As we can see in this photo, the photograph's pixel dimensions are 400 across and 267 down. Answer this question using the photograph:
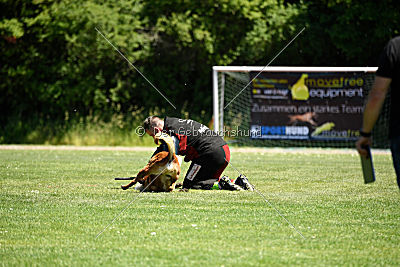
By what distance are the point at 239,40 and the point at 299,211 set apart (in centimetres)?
1873

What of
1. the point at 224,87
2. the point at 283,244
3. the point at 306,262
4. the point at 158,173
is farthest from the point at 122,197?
the point at 224,87

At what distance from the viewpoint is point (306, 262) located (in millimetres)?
5586

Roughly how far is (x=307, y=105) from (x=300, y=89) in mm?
622

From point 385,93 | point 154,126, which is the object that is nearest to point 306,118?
point 154,126

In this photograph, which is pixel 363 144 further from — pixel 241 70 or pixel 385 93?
pixel 241 70

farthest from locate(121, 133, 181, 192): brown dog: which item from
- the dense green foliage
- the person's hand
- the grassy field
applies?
the dense green foliage

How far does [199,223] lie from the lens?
7328mm

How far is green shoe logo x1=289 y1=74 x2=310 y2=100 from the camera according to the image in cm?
2312

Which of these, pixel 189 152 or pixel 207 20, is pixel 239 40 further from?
pixel 189 152

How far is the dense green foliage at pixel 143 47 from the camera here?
25.6 metres

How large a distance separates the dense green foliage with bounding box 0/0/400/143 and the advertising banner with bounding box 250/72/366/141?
3054 millimetres

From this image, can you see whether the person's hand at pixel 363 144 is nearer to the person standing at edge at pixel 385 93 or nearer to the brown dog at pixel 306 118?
the person standing at edge at pixel 385 93

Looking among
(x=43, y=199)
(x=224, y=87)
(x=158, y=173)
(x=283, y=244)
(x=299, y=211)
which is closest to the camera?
(x=283, y=244)

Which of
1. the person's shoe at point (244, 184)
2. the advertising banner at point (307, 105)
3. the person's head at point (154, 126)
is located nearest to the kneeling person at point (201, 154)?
the person's shoe at point (244, 184)
